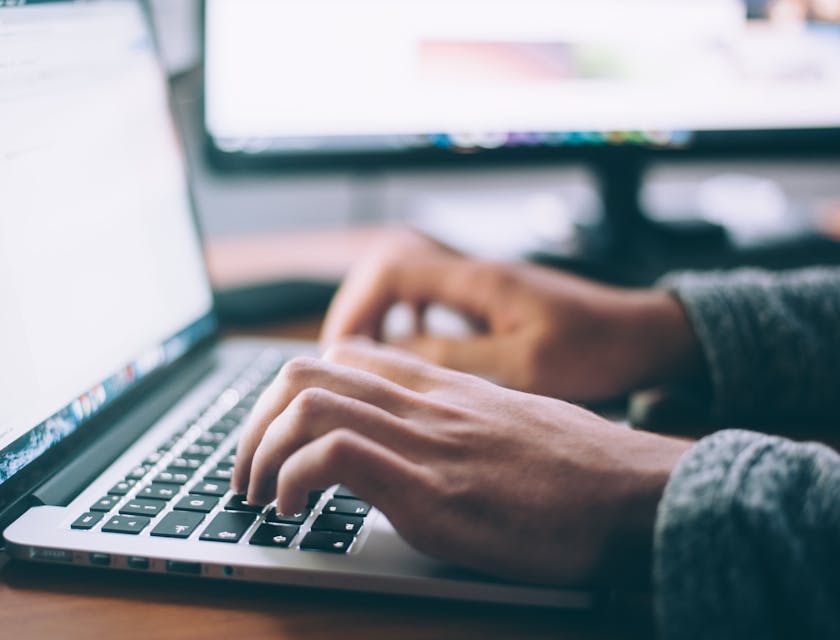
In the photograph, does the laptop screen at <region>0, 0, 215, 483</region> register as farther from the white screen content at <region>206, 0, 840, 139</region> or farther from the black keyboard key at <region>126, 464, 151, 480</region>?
the white screen content at <region>206, 0, 840, 139</region>

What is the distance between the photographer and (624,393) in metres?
0.60

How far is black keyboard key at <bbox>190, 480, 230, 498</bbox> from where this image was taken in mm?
412

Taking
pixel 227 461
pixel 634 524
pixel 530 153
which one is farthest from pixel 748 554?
pixel 530 153

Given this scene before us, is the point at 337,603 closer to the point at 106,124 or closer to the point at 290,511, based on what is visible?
the point at 290,511

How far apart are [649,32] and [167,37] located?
510mm

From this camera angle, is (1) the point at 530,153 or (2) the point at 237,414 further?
(1) the point at 530,153

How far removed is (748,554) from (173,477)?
11.0 inches

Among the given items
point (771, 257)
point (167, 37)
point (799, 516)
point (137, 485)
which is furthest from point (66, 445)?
point (771, 257)

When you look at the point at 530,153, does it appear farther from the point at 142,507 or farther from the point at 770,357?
the point at 142,507

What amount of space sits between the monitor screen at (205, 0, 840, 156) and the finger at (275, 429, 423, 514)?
0.53 metres

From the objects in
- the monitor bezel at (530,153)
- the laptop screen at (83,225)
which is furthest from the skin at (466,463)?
the monitor bezel at (530,153)

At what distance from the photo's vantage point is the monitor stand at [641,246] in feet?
2.74

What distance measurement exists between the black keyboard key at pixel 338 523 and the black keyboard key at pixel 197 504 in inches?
2.1

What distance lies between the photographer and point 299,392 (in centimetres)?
40
